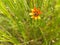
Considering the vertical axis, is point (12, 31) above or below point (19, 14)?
below

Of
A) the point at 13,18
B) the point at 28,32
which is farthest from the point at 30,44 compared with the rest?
the point at 13,18

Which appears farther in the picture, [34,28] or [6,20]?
[6,20]

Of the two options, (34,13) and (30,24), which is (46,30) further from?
(34,13)

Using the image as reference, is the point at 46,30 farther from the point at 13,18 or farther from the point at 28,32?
the point at 13,18

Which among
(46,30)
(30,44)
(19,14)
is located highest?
(19,14)

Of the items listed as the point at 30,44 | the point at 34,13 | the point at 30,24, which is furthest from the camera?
the point at 30,44

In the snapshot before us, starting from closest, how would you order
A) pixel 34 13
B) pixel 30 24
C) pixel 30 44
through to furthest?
pixel 34 13, pixel 30 24, pixel 30 44
